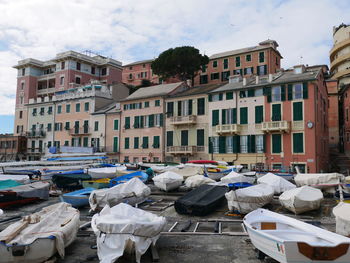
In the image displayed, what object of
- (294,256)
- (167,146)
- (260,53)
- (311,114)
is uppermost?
(260,53)

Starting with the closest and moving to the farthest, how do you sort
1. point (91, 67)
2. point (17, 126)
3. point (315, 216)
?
point (315, 216) → point (17, 126) → point (91, 67)

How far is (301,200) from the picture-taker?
13.9m

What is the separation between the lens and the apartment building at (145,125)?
4241 centimetres

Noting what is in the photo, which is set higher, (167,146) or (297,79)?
(297,79)

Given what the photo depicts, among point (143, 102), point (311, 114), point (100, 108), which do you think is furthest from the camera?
A: point (100, 108)

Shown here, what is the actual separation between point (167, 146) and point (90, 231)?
2997 cm

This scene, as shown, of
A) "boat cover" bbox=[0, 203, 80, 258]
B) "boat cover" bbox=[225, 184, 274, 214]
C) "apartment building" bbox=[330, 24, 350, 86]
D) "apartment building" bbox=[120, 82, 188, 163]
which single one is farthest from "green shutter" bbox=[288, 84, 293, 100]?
"boat cover" bbox=[0, 203, 80, 258]

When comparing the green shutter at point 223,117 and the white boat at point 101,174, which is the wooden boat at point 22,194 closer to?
the white boat at point 101,174

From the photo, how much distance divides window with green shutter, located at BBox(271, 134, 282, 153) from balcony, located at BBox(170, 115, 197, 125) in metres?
10.1

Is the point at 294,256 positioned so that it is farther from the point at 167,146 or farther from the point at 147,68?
the point at 147,68

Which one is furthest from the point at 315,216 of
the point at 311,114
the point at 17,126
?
the point at 17,126

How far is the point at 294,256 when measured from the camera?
22.7 feet

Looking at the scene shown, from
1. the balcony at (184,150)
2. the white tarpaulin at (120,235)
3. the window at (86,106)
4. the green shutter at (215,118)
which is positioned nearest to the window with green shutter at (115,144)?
the window at (86,106)

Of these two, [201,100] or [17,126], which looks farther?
[17,126]
